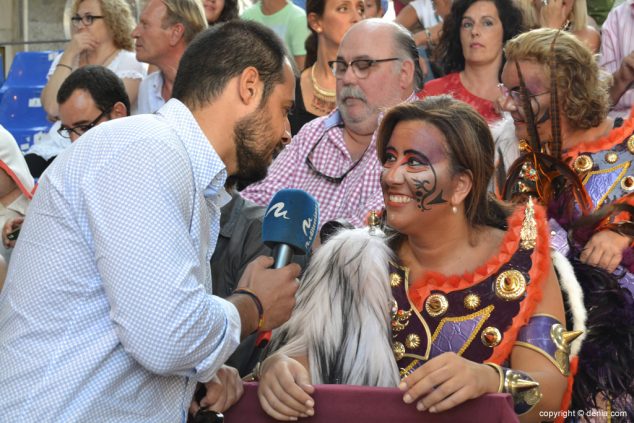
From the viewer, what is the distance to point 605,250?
372 centimetres

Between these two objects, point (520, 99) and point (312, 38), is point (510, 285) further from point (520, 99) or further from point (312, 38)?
point (312, 38)

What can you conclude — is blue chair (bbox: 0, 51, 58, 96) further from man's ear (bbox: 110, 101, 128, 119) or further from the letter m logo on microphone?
the letter m logo on microphone

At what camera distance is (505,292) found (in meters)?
3.16

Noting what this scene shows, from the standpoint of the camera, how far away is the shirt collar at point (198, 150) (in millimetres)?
2398

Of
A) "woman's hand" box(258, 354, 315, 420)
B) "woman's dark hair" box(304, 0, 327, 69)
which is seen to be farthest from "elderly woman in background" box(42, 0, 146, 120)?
"woman's hand" box(258, 354, 315, 420)

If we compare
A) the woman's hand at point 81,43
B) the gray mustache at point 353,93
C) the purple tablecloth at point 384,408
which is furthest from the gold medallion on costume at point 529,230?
the woman's hand at point 81,43

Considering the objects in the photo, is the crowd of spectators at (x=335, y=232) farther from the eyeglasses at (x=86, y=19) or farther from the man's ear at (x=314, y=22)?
the eyeglasses at (x=86, y=19)

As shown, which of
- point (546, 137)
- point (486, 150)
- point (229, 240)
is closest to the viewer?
point (486, 150)

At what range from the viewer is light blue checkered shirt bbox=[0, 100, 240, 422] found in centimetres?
214

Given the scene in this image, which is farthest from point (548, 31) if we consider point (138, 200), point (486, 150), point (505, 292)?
point (138, 200)

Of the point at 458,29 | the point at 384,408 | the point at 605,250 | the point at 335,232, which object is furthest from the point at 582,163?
the point at 384,408

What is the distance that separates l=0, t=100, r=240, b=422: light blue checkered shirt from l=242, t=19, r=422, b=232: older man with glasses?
2.19m

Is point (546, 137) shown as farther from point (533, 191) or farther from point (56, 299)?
point (56, 299)

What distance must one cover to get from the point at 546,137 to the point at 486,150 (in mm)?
1037
